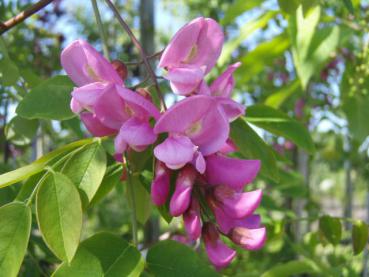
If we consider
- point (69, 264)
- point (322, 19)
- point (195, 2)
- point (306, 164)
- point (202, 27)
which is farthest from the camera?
point (195, 2)

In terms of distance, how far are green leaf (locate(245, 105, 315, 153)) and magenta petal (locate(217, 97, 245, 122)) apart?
179 mm

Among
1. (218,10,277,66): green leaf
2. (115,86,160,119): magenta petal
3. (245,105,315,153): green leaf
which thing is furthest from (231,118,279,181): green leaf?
(218,10,277,66): green leaf

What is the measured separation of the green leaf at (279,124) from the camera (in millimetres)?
824

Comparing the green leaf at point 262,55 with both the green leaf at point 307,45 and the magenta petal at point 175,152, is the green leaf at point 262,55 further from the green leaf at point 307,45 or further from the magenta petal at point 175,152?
the magenta petal at point 175,152

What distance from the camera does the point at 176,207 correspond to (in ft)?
1.91

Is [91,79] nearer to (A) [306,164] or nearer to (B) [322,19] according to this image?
(B) [322,19]

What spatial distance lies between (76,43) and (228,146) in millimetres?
214

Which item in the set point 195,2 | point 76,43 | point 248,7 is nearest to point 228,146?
point 76,43

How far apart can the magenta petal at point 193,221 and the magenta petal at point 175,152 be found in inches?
2.0

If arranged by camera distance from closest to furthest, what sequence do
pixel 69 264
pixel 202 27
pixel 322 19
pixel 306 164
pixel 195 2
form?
pixel 69 264 < pixel 202 27 < pixel 322 19 < pixel 306 164 < pixel 195 2

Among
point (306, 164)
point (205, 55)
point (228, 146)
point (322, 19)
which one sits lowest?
point (306, 164)

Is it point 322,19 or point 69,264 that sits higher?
point 69,264

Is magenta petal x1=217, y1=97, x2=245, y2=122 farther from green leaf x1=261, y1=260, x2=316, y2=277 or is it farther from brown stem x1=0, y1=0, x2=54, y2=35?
green leaf x1=261, y1=260, x2=316, y2=277

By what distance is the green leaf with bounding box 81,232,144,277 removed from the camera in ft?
1.99
